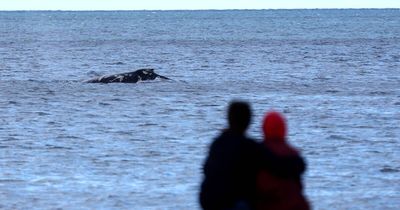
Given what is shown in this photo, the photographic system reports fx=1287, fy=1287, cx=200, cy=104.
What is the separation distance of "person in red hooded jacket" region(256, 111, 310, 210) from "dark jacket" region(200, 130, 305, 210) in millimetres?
50

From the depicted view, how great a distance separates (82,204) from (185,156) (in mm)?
5251

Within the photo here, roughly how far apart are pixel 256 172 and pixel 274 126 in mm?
383

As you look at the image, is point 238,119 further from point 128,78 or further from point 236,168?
point 128,78

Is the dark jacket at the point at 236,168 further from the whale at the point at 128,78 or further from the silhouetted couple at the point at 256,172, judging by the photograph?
the whale at the point at 128,78

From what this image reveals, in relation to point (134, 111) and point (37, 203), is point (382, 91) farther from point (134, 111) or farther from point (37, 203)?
point (37, 203)

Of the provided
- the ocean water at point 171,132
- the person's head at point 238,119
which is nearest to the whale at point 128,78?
the ocean water at point 171,132

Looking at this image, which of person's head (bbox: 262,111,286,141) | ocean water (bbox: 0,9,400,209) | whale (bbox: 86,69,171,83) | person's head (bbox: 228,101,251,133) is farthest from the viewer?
whale (bbox: 86,69,171,83)

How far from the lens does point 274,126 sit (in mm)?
9945

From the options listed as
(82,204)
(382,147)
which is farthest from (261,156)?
(382,147)

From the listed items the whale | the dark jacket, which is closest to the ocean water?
the whale

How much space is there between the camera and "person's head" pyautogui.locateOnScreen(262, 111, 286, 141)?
9.92 meters

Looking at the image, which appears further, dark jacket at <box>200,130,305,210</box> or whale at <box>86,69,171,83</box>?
whale at <box>86,69,171,83</box>

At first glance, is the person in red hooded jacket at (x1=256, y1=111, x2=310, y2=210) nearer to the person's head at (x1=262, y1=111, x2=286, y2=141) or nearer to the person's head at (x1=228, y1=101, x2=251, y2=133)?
the person's head at (x1=262, y1=111, x2=286, y2=141)

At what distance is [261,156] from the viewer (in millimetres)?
9922
